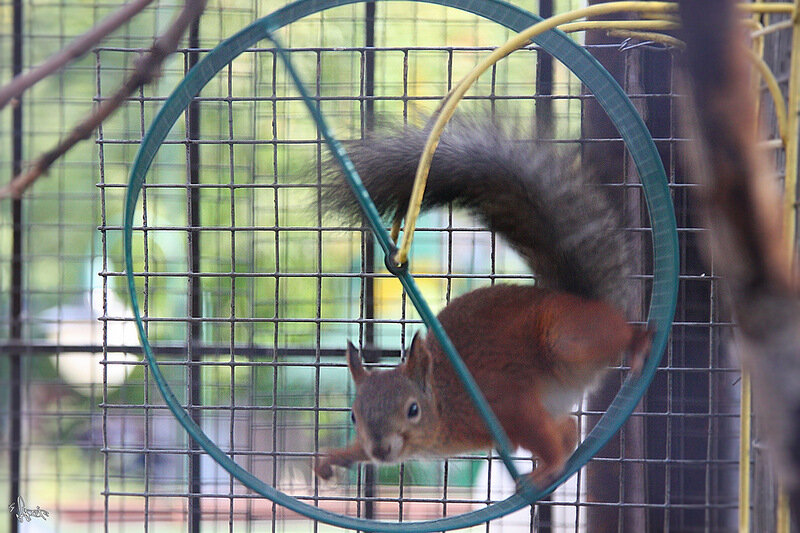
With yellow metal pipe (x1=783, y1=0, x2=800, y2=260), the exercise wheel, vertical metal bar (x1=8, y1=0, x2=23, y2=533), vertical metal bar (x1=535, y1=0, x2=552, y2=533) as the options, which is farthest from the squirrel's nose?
vertical metal bar (x1=8, y1=0, x2=23, y2=533)

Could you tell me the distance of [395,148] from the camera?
1011 millimetres

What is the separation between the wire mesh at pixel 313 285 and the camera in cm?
112

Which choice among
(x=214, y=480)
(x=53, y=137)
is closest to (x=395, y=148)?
(x=214, y=480)

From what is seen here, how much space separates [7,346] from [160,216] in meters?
0.46

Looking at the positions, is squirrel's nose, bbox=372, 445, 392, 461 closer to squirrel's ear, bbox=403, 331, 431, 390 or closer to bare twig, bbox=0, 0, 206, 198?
squirrel's ear, bbox=403, 331, 431, 390

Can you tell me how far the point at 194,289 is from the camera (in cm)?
117

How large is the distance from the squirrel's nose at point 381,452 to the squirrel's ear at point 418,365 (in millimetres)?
97

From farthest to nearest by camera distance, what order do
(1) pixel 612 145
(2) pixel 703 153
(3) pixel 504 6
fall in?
(1) pixel 612 145
(3) pixel 504 6
(2) pixel 703 153

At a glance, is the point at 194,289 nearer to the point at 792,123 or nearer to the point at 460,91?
the point at 460,91

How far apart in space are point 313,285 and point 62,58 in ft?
3.08

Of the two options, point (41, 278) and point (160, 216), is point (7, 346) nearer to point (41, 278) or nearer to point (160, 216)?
point (41, 278)

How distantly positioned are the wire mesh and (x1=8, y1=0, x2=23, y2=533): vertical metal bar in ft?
0.09

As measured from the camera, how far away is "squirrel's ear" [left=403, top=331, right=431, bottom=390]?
99cm

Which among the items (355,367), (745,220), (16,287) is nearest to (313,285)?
(355,367)
